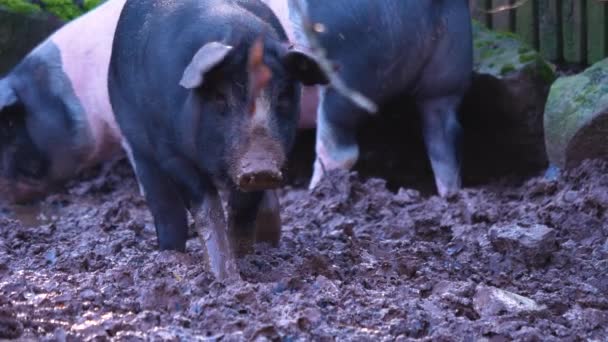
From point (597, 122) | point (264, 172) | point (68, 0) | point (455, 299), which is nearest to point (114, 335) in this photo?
point (264, 172)

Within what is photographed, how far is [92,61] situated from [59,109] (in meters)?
0.34

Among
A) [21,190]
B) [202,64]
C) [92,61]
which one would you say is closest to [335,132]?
[92,61]

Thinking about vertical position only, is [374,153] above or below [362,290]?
below

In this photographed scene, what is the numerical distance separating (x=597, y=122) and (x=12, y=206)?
3474 millimetres

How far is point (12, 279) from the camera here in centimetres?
369

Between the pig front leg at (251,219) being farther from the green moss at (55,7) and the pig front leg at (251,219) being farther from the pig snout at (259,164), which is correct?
the green moss at (55,7)

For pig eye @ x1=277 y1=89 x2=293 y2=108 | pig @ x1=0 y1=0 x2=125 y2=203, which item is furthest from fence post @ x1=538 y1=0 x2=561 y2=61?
pig eye @ x1=277 y1=89 x2=293 y2=108

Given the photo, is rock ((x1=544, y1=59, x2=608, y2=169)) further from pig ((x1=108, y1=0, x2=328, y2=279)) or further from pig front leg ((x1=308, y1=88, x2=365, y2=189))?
pig ((x1=108, y1=0, x2=328, y2=279))

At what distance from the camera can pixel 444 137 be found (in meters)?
6.51

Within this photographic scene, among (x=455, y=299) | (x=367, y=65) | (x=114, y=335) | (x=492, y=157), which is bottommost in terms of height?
(x=492, y=157)

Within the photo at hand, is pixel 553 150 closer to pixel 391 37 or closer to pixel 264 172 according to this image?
pixel 391 37

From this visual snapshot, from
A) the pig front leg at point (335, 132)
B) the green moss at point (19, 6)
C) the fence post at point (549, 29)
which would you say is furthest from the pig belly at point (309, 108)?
the green moss at point (19, 6)

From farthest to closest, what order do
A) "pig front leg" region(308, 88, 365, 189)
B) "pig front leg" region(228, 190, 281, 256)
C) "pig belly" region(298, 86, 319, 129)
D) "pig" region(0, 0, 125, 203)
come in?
"pig belly" region(298, 86, 319, 129)
"pig" region(0, 0, 125, 203)
"pig front leg" region(308, 88, 365, 189)
"pig front leg" region(228, 190, 281, 256)

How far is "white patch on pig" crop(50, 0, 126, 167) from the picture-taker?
6.77 meters
